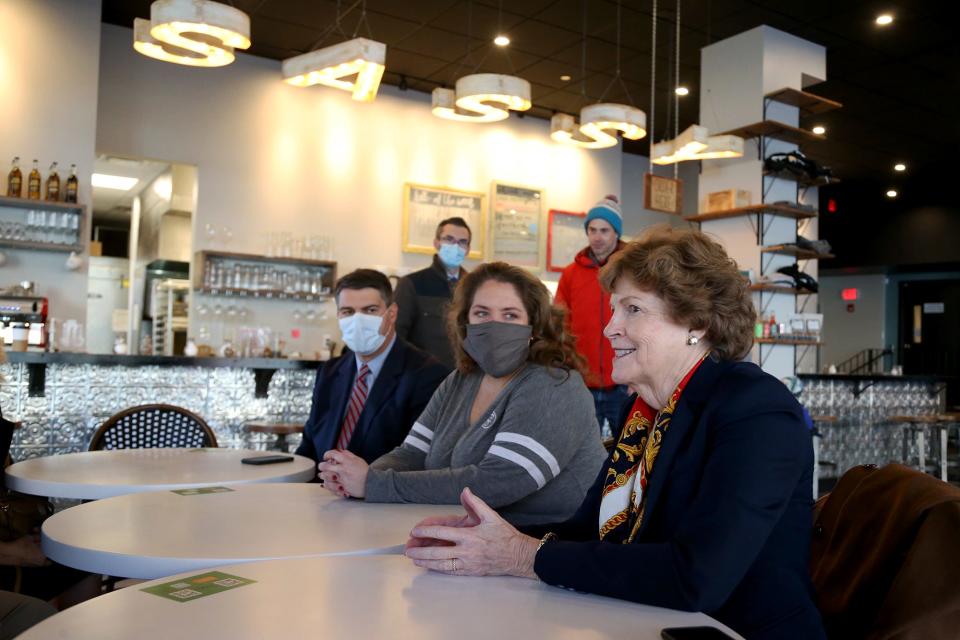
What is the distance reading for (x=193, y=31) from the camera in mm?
4309

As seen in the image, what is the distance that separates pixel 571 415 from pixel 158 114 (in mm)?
6584

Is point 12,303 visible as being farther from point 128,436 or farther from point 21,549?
point 21,549

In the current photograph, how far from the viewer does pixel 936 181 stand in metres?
12.5

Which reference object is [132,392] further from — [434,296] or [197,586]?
[197,586]

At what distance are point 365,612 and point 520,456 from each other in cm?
90

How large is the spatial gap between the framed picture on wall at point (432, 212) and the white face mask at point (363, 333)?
218 inches

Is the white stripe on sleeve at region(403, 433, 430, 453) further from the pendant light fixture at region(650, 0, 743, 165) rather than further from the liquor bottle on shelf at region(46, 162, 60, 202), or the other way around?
the liquor bottle on shelf at region(46, 162, 60, 202)

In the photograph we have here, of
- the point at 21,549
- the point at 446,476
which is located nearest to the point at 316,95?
the point at 21,549

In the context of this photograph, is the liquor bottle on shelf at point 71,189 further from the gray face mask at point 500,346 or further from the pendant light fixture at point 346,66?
the gray face mask at point 500,346

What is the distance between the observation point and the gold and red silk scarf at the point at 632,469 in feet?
4.71

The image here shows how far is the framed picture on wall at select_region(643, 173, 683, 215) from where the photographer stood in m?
A: 6.32

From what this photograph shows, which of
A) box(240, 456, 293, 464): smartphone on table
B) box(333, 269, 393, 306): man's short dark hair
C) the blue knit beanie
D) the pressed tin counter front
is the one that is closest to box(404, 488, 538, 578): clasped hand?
box(240, 456, 293, 464): smartphone on table

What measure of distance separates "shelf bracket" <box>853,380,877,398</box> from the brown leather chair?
300 inches

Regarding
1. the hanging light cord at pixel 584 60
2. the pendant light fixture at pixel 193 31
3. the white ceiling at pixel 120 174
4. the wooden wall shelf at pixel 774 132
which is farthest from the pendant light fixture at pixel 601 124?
the white ceiling at pixel 120 174
